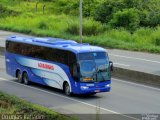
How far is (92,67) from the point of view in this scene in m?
23.0

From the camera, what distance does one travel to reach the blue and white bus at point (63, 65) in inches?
902

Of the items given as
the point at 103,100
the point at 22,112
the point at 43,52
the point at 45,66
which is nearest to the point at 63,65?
the point at 45,66

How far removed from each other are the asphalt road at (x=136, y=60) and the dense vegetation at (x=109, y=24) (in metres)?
1.80

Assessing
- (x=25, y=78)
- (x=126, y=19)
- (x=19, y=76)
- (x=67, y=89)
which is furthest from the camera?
(x=126, y=19)

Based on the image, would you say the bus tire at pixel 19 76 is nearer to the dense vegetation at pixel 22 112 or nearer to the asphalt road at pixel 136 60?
the asphalt road at pixel 136 60

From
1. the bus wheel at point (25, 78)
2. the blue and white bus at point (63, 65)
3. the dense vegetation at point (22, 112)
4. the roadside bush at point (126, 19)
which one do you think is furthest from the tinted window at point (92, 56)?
the roadside bush at point (126, 19)

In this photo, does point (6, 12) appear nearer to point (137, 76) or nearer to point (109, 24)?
point (109, 24)

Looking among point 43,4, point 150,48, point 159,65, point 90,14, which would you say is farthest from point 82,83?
point 43,4

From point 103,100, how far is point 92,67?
1.64 m

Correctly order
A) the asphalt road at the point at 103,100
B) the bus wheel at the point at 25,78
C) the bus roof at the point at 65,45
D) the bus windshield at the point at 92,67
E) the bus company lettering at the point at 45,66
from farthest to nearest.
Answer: the bus wheel at the point at 25,78
the bus company lettering at the point at 45,66
the bus roof at the point at 65,45
the bus windshield at the point at 92,67
the asphalt road at the point at 103,100

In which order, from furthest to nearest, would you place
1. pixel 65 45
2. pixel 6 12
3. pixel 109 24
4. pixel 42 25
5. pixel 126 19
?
pixel 6 12 → pixel 42 25 → pixel 109 24 → pixel 126 19 → pixel 65 45

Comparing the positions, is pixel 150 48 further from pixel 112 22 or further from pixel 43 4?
pixel 43 4

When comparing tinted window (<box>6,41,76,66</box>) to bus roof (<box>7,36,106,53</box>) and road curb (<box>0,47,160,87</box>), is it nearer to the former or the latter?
bus roof (<box>7,36,106,53</box>)

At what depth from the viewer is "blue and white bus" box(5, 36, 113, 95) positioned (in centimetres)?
2291
